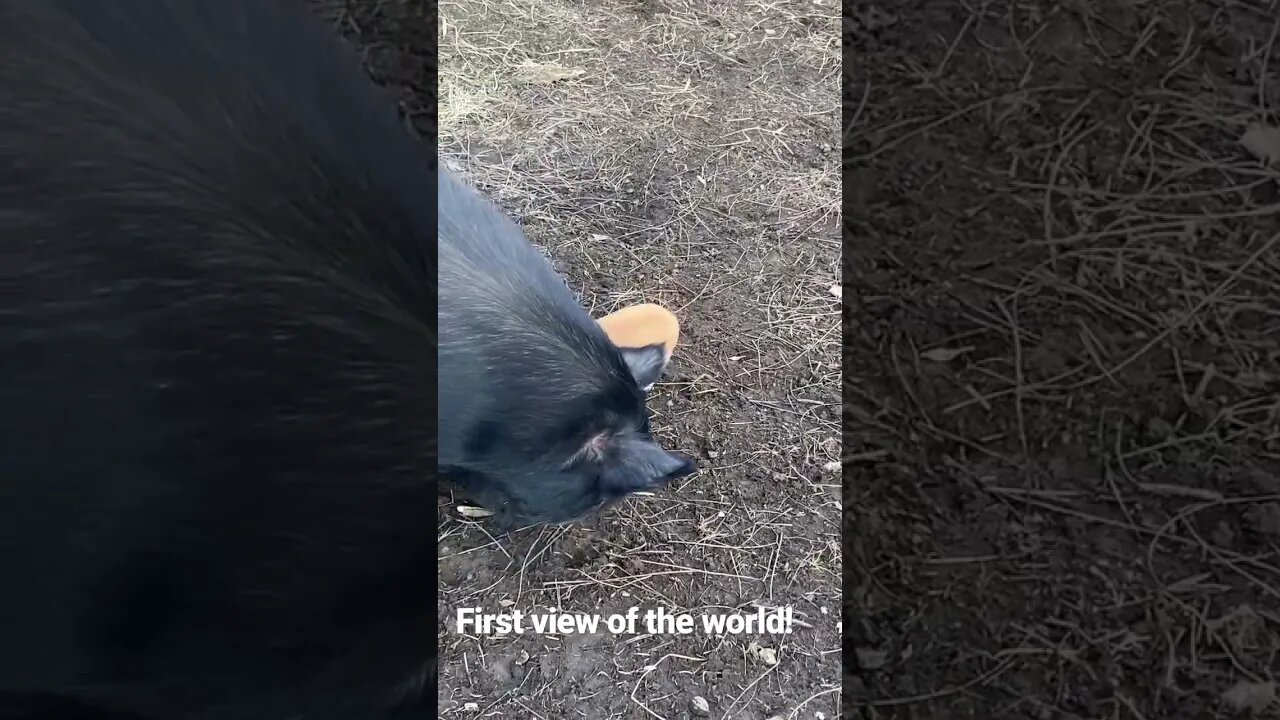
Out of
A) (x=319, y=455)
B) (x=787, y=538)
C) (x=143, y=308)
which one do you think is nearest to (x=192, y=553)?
(x=319, y=455)

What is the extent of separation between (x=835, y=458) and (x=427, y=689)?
88 cm

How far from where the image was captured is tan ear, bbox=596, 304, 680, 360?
1396 millimetres

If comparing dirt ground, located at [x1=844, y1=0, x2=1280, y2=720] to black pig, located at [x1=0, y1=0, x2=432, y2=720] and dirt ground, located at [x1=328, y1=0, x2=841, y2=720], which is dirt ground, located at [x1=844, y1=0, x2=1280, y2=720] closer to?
dirt ground, located at [x1=328, y1=0, x2=841, y2=720]

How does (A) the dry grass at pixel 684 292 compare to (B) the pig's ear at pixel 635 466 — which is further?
(A) the dry grass at pixel 684 292

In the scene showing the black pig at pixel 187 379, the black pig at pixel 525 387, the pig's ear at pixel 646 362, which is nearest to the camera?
the black pig at pixel 187 379

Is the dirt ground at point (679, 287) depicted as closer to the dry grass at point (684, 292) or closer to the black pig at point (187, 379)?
the dry grass at point (684, 292)

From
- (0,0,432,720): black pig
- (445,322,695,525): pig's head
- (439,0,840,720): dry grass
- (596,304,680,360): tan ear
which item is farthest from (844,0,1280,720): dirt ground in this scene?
(0,0,432,720): black pig

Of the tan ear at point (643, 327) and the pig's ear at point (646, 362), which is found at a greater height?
the tan ear at point (643, 327)

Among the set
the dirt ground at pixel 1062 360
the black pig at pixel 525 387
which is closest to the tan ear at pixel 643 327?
the black pig at pixel 525 387

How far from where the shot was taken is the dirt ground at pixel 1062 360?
53.7 inches

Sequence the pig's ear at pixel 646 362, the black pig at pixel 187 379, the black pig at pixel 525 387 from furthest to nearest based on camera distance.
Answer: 1. the pig's ear at pixel 646 362
2. the black pig at pixel 525 387
3. the black pig at pixel 187 379

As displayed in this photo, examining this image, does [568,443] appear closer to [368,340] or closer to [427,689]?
[368,340]

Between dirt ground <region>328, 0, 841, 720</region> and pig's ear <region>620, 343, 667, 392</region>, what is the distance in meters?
0.10

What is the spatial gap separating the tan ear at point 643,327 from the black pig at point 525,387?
0.13m
